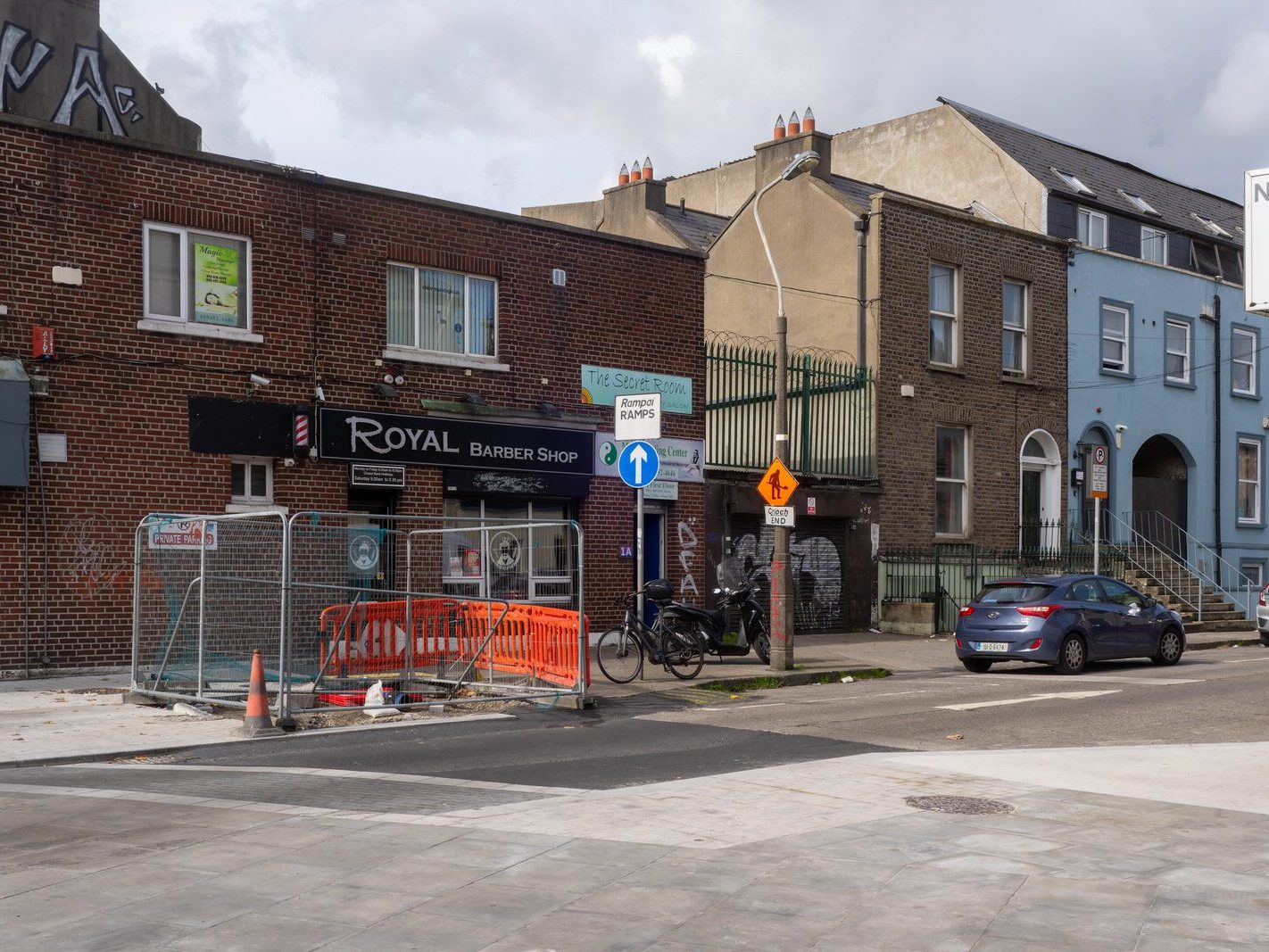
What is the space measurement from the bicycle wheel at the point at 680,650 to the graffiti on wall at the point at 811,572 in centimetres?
710

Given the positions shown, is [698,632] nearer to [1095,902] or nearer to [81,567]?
[81,567]

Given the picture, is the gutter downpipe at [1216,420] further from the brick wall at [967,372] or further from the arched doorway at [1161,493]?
the brick wall at [967,372]

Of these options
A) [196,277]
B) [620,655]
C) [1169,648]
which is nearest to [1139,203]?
[1169,648]

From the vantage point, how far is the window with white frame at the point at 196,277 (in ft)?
56.6

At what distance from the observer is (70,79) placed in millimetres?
23203

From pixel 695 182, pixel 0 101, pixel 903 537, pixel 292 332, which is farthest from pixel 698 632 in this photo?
pixel 695 182

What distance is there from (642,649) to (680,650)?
0.54 m

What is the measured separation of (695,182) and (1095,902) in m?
36.3

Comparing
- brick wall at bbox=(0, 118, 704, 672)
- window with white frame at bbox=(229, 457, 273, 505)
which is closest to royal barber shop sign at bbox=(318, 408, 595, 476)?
brick wall at bbox=(0, 118, 704, 672)

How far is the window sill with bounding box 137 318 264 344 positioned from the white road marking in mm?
9805

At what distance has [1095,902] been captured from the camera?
628cm

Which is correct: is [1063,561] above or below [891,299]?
below

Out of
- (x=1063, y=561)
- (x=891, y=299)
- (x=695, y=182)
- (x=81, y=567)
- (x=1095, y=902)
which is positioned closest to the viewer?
(x=1095, y=902)

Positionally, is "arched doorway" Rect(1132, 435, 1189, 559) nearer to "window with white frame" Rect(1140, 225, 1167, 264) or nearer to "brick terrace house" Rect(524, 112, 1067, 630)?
"brick terrace house" Rect(524, 112, 1067, 630)
